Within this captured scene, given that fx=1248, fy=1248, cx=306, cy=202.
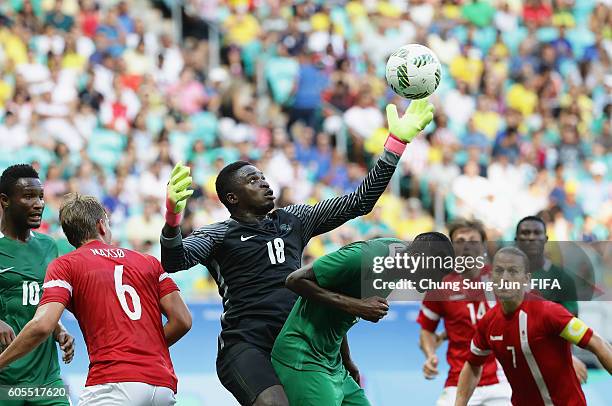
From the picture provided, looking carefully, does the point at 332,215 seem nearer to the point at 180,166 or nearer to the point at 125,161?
the point at 180,166

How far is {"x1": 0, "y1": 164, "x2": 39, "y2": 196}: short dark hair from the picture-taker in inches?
313

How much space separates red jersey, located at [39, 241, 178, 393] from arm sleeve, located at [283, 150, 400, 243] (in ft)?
5.24

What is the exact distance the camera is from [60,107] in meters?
17.5

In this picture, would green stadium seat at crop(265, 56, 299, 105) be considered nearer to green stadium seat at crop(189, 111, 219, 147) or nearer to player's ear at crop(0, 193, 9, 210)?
green stadium seat at crop(189, 111, 219, 147)

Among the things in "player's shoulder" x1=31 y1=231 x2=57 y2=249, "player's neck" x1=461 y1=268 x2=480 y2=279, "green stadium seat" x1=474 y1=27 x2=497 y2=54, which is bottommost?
"player's shoulder" x1=31 y1=231 x2=57 y2=249

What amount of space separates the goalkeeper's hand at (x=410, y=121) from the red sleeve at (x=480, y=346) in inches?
57.5

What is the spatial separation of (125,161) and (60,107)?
139 cm

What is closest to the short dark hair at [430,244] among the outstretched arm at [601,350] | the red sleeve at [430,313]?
the outstretched arm at [601,350]

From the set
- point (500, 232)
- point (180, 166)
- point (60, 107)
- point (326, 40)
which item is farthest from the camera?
point (326, 40)

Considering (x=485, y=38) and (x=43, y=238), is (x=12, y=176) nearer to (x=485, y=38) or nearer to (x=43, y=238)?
(x=43, y=238)

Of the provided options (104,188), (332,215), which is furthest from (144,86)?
(332,215)

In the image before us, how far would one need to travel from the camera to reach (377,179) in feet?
25.8

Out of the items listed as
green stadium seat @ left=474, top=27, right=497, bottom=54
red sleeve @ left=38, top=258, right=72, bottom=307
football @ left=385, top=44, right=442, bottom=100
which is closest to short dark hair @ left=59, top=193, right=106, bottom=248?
red sleeve @ left=38, top=258, right=72, bottom=307

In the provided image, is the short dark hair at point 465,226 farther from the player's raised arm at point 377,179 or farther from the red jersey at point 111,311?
the red jersey at point 111,311
